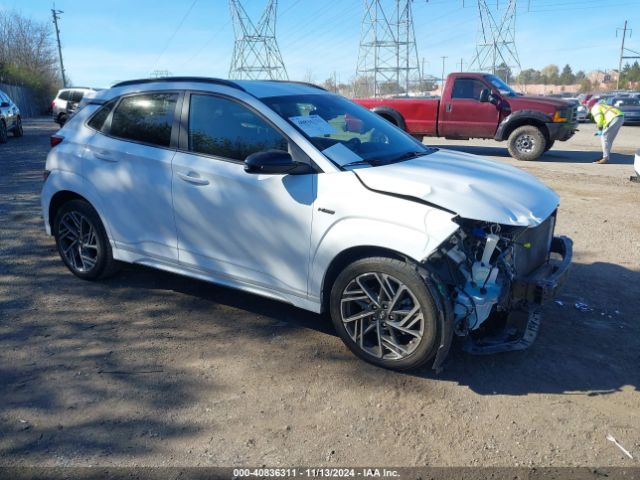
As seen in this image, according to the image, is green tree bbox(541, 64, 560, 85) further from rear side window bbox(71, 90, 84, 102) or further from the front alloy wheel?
the front alloy wheel

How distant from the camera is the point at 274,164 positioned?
137 inches

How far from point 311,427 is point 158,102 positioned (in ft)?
9.52

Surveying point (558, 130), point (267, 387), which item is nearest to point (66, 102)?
point (558, 130)

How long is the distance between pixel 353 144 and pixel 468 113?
10906 mm

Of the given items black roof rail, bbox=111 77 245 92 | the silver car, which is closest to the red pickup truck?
black roof rail, bbox=111 77 245 92

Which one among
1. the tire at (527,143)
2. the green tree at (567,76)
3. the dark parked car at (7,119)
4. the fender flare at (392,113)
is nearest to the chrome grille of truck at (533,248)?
the tire at (527,143)

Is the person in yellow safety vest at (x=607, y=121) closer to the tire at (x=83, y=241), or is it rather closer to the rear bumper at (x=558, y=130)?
the rear bumper at (x=558, y=130)

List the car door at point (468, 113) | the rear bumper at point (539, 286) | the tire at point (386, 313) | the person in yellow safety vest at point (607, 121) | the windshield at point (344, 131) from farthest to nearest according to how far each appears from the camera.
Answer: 1. the car door at point (468, 113)
2. the person in yellow safety vest at point (607, 121)
3. the windshield at point (344, 131)
4. the rear bumper at point (539, 286)
5. the tire at point (386, 313)

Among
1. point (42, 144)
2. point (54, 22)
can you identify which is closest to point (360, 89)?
point (42, 144)

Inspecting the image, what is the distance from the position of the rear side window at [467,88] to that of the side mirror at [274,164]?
11595mm

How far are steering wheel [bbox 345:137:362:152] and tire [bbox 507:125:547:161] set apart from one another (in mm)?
10568

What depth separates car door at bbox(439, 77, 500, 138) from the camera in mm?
13742

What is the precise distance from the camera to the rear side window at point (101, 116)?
15.5ft

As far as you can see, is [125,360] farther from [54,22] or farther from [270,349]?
[54,22]
